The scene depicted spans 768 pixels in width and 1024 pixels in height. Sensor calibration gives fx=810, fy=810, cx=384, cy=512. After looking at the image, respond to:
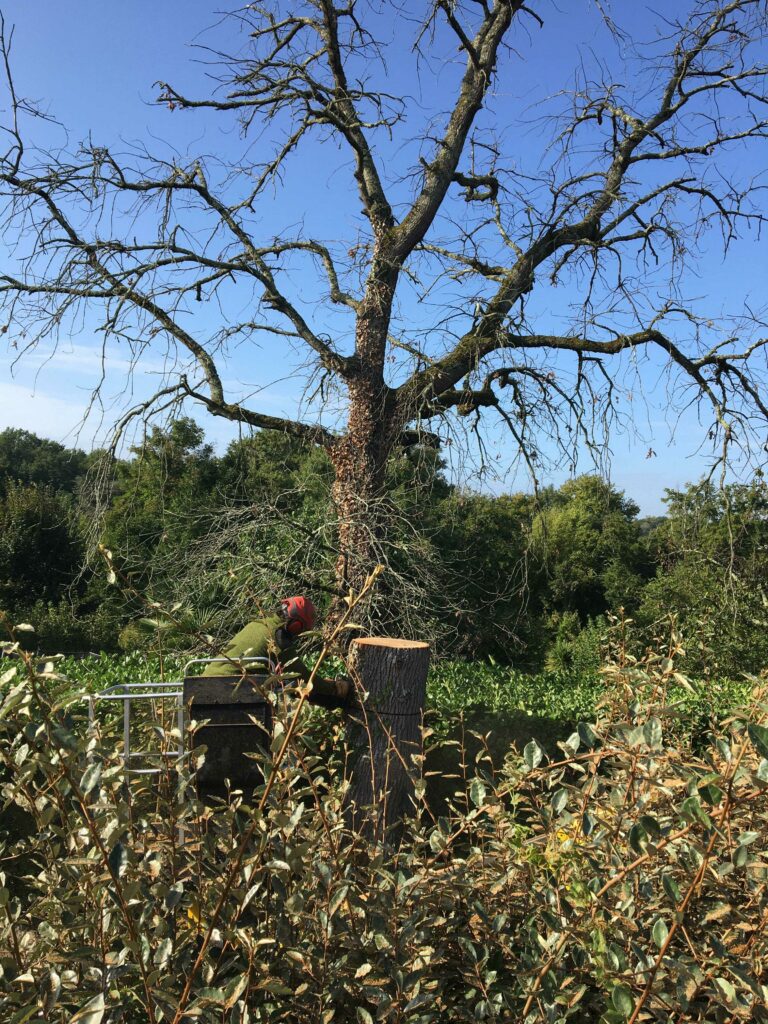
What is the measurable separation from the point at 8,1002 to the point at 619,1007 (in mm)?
1105

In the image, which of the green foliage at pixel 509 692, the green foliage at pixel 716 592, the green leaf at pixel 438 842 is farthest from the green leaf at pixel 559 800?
the green foliage at pixel 509 692

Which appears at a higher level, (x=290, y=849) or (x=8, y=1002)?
(x=290, y=849)

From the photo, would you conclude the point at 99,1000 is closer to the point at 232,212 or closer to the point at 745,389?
the point at 232,212

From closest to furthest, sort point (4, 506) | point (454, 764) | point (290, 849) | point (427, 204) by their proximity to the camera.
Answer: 1. point (290, 849)
2. point (454, 764)
3. point (427, 204)
4. point (4, 506)

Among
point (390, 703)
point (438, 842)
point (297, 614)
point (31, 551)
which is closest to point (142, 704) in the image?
point (297, 614)

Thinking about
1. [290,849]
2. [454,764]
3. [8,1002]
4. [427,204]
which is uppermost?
[427,204]

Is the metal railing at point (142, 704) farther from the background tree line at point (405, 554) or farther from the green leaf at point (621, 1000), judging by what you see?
the green leaf at point (621, 1000)

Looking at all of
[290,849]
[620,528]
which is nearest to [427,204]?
Result: [290,849]

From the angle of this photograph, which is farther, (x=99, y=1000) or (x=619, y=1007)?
(x=619, y=1007)

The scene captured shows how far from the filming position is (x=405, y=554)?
7551 millimetres

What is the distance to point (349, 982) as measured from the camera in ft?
5.65

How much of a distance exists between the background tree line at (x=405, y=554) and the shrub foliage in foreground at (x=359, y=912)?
0.48m

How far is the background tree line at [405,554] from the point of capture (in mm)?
7277

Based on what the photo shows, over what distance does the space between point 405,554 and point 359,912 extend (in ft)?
18.7
